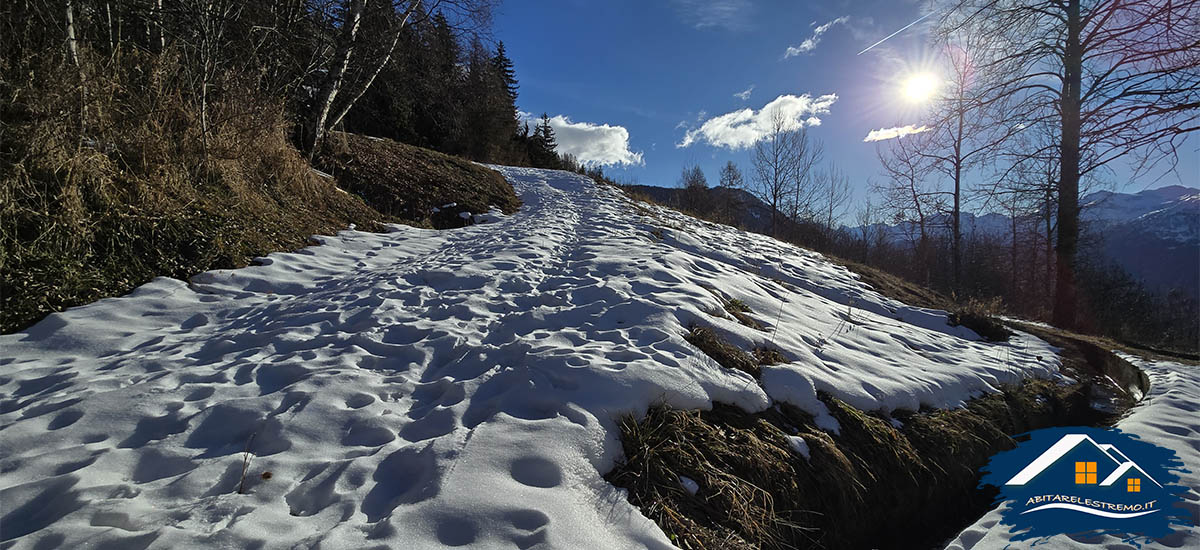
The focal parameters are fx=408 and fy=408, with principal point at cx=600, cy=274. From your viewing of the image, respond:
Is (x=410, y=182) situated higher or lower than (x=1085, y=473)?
higher

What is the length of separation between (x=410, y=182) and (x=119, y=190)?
5451mm

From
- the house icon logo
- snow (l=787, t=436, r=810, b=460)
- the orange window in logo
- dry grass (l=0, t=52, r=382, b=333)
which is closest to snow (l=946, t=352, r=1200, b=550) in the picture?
the house icon logo

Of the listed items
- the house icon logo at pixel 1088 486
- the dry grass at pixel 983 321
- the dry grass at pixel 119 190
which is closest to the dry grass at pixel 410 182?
the dry grass at pixel 119 190

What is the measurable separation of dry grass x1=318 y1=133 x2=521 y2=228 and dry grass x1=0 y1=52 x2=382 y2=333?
95.1 inches

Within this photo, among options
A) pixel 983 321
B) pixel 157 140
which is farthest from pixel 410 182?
pixel 983 321

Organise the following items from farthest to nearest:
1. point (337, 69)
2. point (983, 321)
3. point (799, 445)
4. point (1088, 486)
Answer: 1. point (337, 69)
2. point (983, 321)
3. point (1088, 486)
4. point (799, 445)

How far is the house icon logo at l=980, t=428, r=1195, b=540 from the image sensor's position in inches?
76.9

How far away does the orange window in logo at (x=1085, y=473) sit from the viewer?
2287mm

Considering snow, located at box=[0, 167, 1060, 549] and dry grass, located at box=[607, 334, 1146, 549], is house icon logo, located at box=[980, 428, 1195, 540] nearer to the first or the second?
dry grass, located at box=[607, 334, 1146, 549]

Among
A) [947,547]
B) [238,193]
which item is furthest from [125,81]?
[947,547]

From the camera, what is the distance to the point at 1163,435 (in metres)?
2.99

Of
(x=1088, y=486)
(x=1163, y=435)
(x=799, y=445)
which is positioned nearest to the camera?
(x=799, y=445)

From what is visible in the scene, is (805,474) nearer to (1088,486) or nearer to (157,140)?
(1088,486)

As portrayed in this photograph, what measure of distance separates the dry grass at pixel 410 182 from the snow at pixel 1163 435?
7827mm
